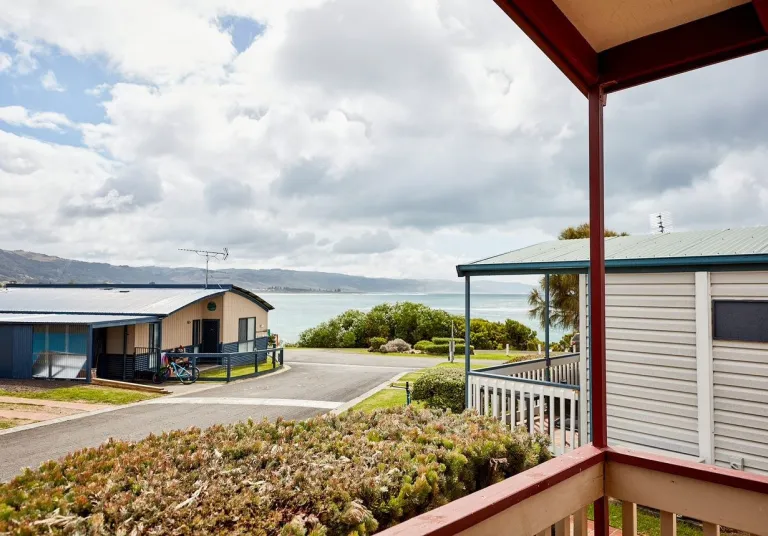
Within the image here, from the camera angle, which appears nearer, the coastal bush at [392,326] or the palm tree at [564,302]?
the palm tree at [564,302]

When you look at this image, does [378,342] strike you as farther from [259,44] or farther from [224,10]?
[224,10]

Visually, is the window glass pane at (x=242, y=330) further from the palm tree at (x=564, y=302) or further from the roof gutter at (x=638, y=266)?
the roof gutter at (x=638, y=266)

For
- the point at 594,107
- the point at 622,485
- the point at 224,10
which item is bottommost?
the point at 622,485

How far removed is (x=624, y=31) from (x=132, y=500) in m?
2.58

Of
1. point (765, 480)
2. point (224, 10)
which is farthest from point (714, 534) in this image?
point (224, 10)

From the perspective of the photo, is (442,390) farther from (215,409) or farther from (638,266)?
(215,409)

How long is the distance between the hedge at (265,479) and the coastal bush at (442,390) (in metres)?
3.74

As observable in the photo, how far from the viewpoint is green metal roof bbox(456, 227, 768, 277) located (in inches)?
170

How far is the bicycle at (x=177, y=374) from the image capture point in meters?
12.5

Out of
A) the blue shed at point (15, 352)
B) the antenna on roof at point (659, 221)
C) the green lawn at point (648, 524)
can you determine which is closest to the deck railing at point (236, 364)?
the blue shed at point (15, 352)

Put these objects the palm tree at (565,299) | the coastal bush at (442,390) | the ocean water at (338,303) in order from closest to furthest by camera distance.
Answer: the coastal bush at (442,390), the palm tree at (565,299), the ocean water at (338,303)

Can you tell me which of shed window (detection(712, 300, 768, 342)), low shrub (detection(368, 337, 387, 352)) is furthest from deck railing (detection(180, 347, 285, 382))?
shed window (detection(712, 300, 768, 342))

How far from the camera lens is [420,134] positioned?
35.9 metres

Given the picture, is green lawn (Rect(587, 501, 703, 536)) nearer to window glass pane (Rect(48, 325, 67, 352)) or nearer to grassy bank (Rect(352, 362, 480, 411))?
grassy bank (Rect(352, 362, 480, 411))
